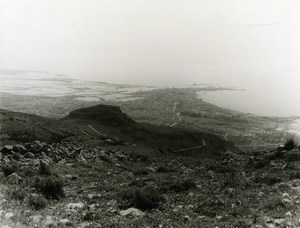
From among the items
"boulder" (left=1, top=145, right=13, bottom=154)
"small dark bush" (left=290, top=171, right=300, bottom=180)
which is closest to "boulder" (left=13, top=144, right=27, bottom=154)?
"boulder" (left=1, top=145, right=13, bottom=154)

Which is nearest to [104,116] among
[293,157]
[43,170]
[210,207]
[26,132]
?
[26,132]

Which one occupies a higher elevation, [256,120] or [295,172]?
[295,172]

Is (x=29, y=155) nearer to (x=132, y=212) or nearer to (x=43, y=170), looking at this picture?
(x=43, y=170)

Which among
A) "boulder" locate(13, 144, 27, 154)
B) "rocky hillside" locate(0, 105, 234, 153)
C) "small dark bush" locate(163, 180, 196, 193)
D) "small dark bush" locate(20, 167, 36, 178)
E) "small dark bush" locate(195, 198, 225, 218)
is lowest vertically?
"rocky hillside" locate(0, 105, 234, 153)

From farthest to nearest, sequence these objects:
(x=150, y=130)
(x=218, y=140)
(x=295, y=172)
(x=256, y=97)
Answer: (x=256, y=97)
(x=218, y=140)
(x=150, y=130)
(x=295, y=172)

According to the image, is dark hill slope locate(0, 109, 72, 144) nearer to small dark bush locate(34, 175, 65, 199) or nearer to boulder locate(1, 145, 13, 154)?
boulder locate(1, 145, 13, 154)

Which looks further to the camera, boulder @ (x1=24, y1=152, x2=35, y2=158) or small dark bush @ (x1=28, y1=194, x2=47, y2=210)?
boulder @ (x1=24, y1=152, x2=35, y2=158)

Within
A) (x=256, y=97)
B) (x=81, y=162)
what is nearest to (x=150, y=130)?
(x=81, y=162)

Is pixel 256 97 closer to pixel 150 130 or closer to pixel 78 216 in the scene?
pixel 150 130
